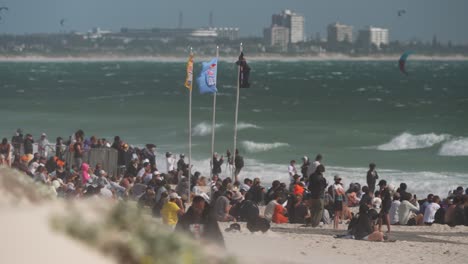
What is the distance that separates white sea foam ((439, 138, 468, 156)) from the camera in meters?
39.9

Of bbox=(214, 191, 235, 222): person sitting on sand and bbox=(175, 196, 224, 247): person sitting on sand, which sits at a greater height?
bbox=(175, 196, 224, 247): person sitting on sand

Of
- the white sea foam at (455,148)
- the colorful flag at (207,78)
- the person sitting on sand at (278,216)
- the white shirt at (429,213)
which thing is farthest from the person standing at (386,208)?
the white sea foam at (455,148)

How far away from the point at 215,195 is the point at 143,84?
99.7 metres

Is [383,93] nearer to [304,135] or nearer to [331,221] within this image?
[304,135]

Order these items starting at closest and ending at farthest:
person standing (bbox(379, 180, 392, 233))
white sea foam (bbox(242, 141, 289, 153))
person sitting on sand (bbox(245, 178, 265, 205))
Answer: person standing (bbox(379, 180, 392, 233)), person sitting on sand (bbox(245, 178, 265, 205)), white sea foam (bbox(242, 141, 289, 153))

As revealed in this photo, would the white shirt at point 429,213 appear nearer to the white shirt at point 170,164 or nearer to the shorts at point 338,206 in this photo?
the shorts at point 338,206

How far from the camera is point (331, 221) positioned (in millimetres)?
17453

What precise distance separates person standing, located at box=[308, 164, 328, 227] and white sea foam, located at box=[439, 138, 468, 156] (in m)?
23.8

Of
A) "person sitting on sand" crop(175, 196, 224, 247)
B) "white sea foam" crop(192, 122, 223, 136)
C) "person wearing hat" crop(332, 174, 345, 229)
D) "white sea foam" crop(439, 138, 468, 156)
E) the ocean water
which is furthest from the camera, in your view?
"white sea foam" crop(192, 122, 223, 136)

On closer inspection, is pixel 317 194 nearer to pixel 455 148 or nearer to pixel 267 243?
pixel 267 243

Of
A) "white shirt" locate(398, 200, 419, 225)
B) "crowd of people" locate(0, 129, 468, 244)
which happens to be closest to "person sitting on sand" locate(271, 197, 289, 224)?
"crowd of people" locate(0, 129, 468, 244)

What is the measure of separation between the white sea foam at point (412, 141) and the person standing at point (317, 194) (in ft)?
82.5

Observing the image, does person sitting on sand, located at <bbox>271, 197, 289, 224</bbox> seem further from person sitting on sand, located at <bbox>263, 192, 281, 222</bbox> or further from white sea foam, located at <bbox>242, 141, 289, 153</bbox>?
white sea foam, located at <bbox>242, 141, 289, 153</bbox>

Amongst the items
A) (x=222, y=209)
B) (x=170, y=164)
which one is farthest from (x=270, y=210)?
(x=170, y=164)
